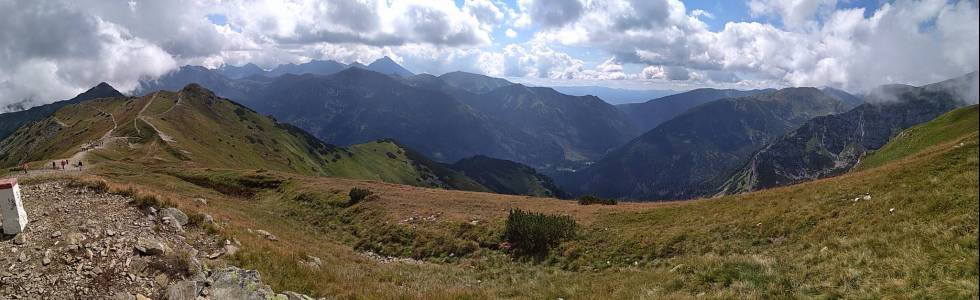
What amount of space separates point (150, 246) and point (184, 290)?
3148mm

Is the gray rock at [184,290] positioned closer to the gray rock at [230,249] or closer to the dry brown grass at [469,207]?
the gray rock at [230,249]

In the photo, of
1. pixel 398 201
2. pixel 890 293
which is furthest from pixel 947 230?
pixel 398 201

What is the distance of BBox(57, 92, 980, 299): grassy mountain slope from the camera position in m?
13.1

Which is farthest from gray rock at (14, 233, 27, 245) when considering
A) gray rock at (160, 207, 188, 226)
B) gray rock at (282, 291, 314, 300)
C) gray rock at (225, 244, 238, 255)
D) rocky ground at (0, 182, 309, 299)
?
gray rock at (282, 291, 314, 300)

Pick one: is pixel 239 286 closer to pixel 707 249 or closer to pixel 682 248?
pixel 682 248

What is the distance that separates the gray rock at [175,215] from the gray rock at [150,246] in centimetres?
340

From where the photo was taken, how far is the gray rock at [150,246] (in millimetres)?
15812

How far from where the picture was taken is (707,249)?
22.0 m

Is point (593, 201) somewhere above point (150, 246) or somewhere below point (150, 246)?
below

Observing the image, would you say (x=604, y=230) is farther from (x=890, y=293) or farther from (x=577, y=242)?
(x=890, y=293)

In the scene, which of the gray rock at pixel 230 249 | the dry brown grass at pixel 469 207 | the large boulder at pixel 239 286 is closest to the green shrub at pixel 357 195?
the dry brown grass at pixel 469 207

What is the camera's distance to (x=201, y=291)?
14.3 meters

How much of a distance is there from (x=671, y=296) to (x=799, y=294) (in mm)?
3164

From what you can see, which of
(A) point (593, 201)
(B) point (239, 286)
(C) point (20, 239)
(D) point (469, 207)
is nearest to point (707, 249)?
(B) point (239, 286)
